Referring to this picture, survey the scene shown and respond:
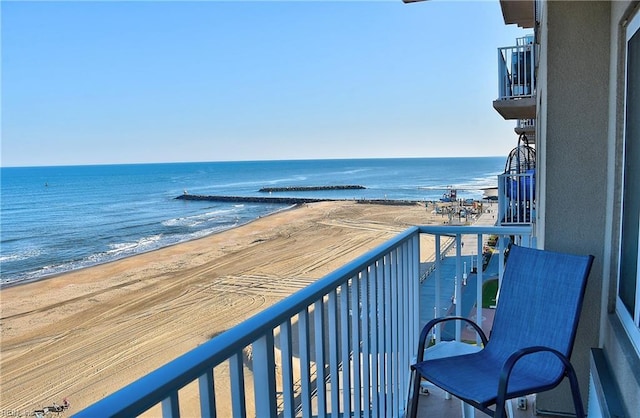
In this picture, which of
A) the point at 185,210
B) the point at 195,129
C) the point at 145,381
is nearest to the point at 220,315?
the point at 145,381

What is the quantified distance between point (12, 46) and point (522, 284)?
32328 mm

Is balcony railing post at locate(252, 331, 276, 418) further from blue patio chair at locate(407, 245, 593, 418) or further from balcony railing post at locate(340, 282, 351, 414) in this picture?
Result: blue patio chair at locate(407, 245, 593, 418)

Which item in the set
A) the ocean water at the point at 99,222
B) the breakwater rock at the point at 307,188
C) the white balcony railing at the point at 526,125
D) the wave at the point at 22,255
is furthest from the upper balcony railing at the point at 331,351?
the breakwater rock at the point at 307,188

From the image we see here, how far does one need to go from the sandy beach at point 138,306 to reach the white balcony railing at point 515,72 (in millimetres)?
7228

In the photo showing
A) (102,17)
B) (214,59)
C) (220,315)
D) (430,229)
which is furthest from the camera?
(214,59)

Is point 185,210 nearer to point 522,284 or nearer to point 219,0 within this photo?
point 219,0

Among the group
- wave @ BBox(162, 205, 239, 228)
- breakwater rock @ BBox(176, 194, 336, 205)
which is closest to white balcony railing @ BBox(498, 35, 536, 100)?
wave @ BBox(162, 205, 239, 228)

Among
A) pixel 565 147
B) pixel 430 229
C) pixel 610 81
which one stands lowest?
pixel 430 229

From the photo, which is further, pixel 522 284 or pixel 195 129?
pixel 195 129

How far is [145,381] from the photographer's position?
2.12 feet

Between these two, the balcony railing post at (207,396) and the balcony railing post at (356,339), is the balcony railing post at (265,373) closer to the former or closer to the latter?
the balcony railing post at (207,396)

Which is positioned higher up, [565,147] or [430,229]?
[565,147]

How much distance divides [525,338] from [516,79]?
6430 mm

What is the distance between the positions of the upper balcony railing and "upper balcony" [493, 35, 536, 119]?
520cm
